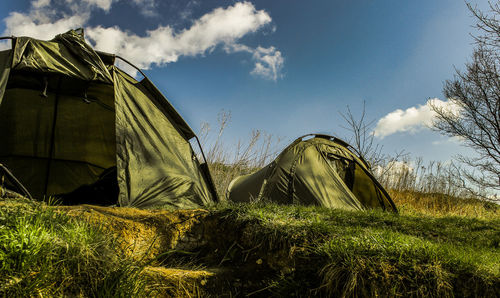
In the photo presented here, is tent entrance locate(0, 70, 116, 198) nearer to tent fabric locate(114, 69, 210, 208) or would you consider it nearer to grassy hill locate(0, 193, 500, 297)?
tent fabric locate(114, 69, 210, 208)

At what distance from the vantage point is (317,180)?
557cm

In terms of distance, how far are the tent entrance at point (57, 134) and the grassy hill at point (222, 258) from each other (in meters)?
3.28

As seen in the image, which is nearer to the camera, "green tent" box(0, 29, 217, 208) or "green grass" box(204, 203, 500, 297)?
"green grass" box(204, 203, 500, 297)

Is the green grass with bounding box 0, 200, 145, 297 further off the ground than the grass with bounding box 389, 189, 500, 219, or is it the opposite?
the grass with bounding box 389, 189, 500, 219

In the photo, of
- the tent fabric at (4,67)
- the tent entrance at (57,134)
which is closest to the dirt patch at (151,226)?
the tent fabric at (4,67)

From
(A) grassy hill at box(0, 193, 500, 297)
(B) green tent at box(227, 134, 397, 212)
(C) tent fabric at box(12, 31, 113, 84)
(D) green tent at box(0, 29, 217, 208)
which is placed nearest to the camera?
(A) grassy hill at box(0, 193, 500, 297)

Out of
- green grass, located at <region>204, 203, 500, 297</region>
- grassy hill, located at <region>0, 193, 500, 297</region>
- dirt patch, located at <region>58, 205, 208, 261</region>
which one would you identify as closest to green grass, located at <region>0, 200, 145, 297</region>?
grassy hill, located at <region>0, 193, 500, 297</region>

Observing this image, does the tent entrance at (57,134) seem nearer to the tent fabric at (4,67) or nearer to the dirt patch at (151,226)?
the tent fabric at (4,67)

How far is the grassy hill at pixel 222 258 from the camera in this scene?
2.08 meters

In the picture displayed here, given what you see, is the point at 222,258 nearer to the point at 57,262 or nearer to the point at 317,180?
the point at 57,262

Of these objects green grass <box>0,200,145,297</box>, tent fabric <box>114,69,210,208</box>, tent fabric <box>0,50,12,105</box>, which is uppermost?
tent fabric <box>0,50,12,105</box>

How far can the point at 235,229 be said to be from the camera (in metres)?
3.33

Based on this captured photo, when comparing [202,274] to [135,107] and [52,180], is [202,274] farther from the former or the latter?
[52,180]

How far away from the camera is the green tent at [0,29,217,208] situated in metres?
4.46
